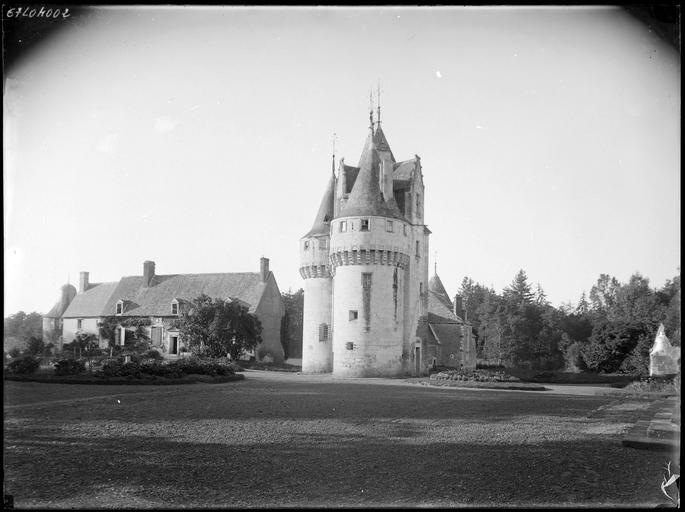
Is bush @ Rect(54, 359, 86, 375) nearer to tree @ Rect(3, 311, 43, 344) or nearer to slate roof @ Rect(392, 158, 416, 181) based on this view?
tree @ Rect(3, 311, 43, 344)

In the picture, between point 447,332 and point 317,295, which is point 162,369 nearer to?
point 317,295

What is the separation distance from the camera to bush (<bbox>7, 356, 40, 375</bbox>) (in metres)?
25.6

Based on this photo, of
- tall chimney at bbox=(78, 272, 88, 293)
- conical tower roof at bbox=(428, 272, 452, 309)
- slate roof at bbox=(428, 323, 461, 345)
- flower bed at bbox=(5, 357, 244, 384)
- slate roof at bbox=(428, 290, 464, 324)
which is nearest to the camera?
flower bed at bbox=(5, 357, 244, 384)

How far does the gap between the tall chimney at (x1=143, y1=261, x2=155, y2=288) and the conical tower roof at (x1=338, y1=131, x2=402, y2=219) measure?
85.4ft

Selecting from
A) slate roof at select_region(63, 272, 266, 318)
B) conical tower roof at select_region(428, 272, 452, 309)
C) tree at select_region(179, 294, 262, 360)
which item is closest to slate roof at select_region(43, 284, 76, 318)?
slate roof at select_region(63, 272, 266, 318)

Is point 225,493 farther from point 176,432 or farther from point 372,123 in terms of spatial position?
point 372,123

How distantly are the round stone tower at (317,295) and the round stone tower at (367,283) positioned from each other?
4.54 metres

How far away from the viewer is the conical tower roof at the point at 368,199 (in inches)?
1580

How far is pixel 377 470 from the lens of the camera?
916cm

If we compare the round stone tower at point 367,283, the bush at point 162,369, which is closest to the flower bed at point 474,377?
the round stone tower at point 367,283

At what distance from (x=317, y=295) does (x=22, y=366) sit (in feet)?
76.3

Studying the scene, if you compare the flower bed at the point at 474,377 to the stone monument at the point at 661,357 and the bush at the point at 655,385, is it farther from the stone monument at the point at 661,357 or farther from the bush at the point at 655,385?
the stone monument at the point at 661,357

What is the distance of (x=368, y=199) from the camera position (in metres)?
40.2

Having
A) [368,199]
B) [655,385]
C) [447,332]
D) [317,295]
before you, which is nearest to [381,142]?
[368,199]
